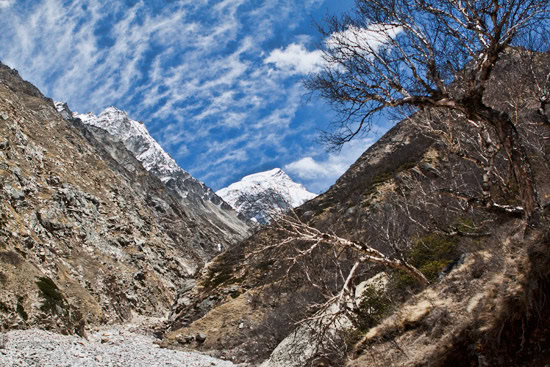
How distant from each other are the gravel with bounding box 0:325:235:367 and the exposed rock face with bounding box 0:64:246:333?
6.56ft

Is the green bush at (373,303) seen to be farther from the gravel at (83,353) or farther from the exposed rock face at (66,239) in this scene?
the exposed rock face at (66,239)

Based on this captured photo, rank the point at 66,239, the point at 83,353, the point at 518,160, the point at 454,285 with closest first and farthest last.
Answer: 1. the point at 518,160
2. the point at 454,285
3. the point at 83,353
4. the point at 66,239

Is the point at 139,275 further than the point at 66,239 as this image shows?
Yes

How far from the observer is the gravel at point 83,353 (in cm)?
1478

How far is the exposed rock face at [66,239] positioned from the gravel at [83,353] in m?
2.00

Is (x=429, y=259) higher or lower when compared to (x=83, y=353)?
lower

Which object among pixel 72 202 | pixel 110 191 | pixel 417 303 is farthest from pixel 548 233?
pixel 110 191

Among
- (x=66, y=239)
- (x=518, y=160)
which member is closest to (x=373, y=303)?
(x=518, y=160)

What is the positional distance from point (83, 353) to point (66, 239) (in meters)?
23.1

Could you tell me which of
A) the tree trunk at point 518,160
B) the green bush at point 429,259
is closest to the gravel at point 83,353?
the green bush at point 429,259

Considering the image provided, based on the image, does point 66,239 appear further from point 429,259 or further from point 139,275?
point 429,259

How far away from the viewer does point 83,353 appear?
17.3 meters

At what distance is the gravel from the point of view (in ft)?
48.5

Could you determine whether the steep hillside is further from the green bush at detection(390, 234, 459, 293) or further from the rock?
the rock
